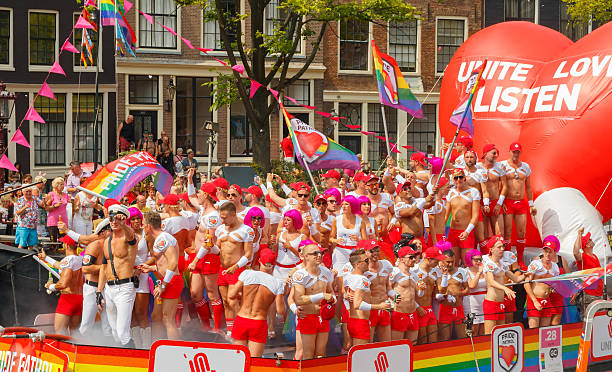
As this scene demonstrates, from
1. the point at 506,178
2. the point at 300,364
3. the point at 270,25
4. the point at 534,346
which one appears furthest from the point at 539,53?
the point at 270,25

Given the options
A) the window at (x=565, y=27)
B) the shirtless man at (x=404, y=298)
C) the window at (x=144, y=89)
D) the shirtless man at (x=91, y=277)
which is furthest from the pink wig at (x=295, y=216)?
the window at (x=565, y=27)

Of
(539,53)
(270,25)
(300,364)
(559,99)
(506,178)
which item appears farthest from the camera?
(270,25)

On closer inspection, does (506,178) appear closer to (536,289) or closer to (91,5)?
(536,289)

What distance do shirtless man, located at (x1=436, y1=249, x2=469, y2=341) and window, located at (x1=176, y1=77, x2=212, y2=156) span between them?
1795 cm

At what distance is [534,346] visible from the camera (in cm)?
904

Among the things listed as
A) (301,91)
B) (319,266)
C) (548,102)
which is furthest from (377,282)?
(301,91)

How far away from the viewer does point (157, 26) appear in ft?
87.9

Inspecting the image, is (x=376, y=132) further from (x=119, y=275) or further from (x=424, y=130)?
(x=119, y=275)

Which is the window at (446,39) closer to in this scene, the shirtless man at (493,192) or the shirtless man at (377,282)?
the shirtless man at (493,192)

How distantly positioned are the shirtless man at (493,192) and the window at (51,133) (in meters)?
17.7

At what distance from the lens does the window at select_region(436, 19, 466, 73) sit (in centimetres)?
3014

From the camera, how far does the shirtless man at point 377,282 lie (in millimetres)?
9164

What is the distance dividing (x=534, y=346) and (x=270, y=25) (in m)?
20.5

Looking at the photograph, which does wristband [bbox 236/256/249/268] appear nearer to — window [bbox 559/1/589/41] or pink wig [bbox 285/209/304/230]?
pink wig [bbox 285/209/304/230]
